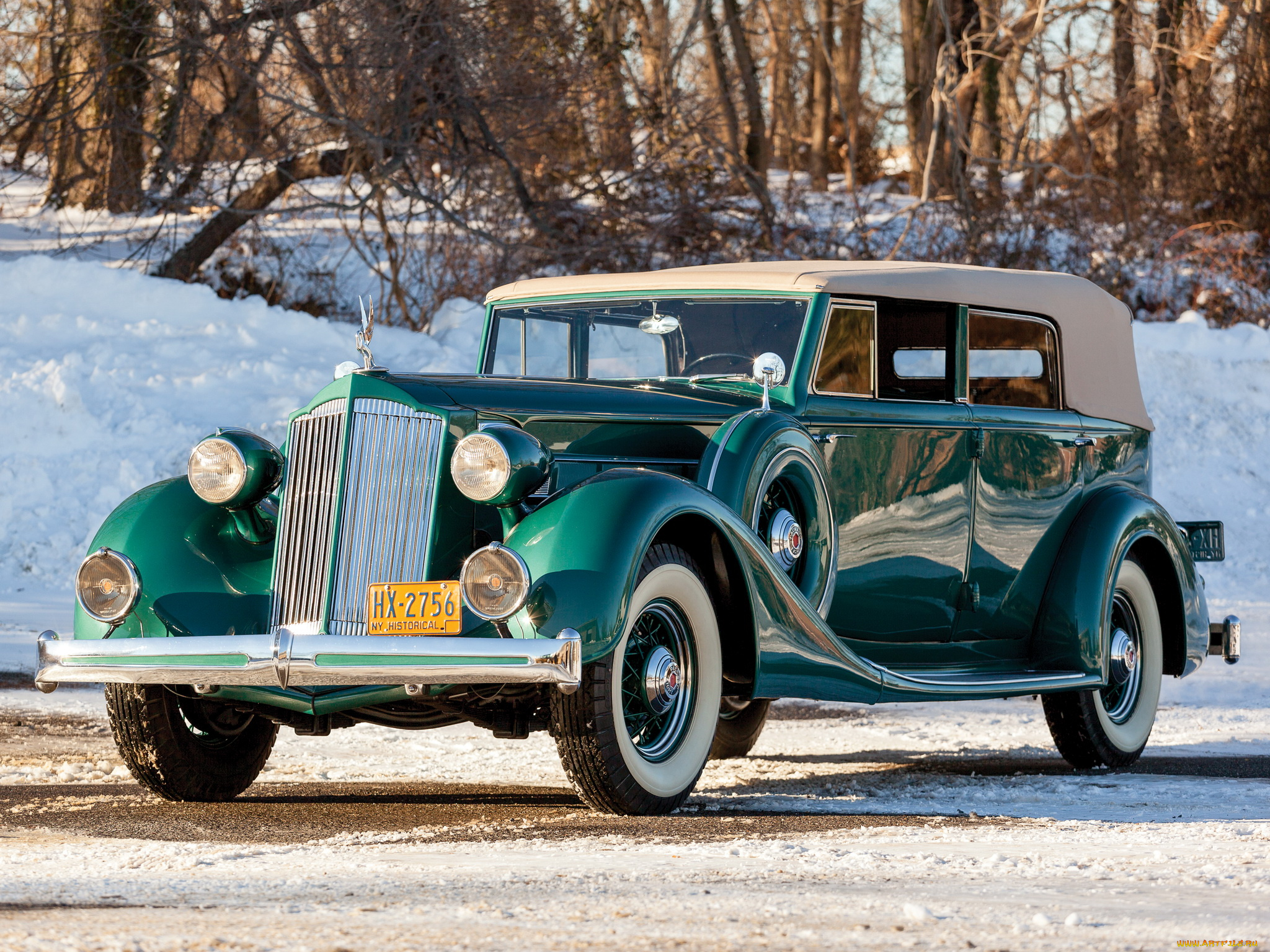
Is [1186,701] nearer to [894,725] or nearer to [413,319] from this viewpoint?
[894,725]

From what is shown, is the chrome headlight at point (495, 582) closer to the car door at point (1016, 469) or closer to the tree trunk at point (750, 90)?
the car door at point (1016, 469)

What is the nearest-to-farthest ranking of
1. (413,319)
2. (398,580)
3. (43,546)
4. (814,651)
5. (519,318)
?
(398,580) → (814,651) → (519,318) → (43,546) → (413,319)

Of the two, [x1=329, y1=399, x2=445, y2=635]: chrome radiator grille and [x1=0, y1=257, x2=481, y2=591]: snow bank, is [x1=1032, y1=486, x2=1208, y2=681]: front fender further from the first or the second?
[x1=0, y1=257, x2=481, y2=591]: snow bank

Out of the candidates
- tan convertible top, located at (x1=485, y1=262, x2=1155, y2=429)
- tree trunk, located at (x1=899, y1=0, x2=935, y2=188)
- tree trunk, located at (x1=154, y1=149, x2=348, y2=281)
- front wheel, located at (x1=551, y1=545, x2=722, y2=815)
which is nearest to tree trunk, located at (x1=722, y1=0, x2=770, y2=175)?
tree trunk, located at (x1=899, y1=0, x2=935, y2=188)

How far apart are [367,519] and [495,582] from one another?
1.84 ft

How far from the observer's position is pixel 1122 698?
292 inches

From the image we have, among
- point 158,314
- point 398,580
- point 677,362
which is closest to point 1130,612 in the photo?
point 677,362

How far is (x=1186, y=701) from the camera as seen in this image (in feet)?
31.0

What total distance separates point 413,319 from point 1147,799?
12.6 meters

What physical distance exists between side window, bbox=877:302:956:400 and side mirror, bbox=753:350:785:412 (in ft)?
2.45

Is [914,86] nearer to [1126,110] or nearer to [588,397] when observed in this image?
[1126,110]

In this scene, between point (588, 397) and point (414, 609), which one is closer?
point (414, 609)

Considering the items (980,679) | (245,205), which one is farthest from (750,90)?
(980,679)

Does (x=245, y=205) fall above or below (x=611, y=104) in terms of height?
below
